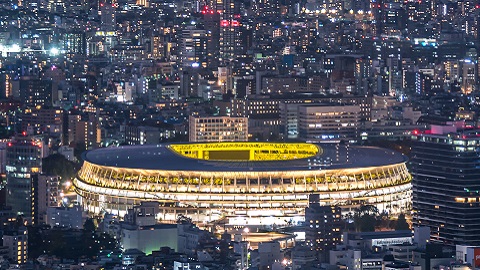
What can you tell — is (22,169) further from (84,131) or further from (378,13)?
(378,13)

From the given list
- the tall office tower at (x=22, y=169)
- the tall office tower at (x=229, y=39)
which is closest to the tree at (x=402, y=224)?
the tall office tower at (x=22, y=169)

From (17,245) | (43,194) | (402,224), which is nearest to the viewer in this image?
(17,245)

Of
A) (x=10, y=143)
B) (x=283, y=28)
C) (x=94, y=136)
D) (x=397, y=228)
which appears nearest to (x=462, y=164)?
(x=397, y=228)

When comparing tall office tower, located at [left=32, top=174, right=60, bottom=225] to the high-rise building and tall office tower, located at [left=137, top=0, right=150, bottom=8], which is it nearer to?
the high-rise building

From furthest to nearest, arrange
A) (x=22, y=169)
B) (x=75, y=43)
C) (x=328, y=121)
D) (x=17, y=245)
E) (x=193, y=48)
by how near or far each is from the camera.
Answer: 1. (x=75, y=43)
2. (x=193, y=48)
3. (x=328, y=121)
4. (x=22, y=169)
5. (x=17, y=245)

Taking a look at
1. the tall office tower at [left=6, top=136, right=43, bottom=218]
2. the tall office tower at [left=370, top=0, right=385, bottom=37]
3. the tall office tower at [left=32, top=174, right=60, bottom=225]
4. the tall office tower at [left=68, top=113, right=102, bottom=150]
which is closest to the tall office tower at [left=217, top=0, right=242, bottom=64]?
the tall office tower at [left=370, top=0, right=385, bottom=37]

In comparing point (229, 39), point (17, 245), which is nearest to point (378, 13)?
point (229, 39)
